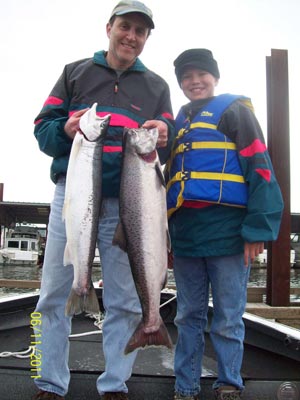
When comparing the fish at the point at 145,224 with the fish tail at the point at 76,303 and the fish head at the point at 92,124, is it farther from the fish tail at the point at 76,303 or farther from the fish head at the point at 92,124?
the fish tail at the point at 76,303

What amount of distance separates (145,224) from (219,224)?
1.94 ft

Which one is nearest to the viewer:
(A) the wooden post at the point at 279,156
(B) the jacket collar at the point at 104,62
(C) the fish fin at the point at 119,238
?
(C) the fish fin at the point at 119,238

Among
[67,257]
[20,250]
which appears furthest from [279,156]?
[20,250]

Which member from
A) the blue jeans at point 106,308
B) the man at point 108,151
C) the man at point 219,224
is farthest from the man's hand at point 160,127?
the blue jeans at point 106,308

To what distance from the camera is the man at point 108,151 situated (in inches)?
117

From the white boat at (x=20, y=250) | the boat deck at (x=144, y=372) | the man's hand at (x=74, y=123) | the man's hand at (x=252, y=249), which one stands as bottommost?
the white boat at (x=20, y=250)

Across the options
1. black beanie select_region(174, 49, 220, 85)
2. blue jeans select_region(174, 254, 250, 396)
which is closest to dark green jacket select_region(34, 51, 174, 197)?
black beanie select_region(174, 49, 220, 85)

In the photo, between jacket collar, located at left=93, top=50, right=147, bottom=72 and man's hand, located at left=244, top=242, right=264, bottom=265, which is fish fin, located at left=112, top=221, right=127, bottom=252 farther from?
jacket collar, located at left=93, top=50, right=147, bottom=72

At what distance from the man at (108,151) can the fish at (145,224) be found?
0.16 meters

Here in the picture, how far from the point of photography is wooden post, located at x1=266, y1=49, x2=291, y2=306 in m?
7.21

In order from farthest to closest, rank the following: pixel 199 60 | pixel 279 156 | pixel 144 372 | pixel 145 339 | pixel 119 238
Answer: pixel 279 156, pixel 144 372, pixel 199 60, pixel 119 238, pixel 145 339

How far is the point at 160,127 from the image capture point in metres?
3.08

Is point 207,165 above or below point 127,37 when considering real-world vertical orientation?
below

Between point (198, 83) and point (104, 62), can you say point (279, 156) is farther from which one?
point (104, 62)
